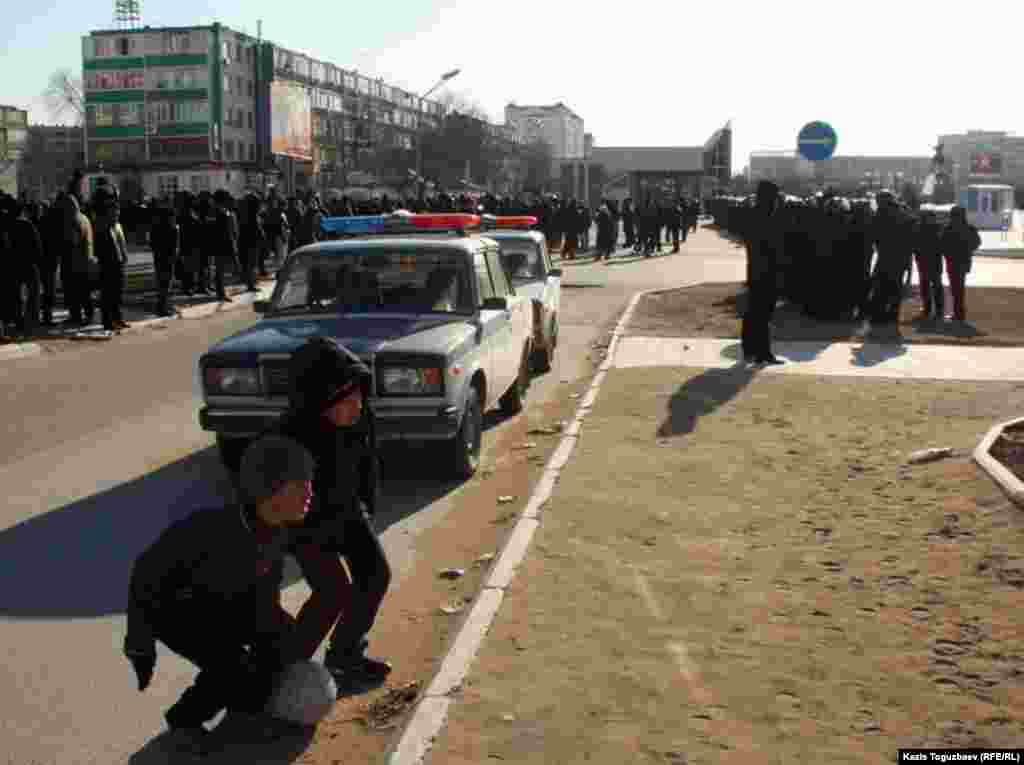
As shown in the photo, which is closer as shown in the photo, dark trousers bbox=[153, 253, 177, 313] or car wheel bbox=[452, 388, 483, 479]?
car wheel bbox=[452, 388, 483, 479]

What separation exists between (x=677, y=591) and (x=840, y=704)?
153 cm

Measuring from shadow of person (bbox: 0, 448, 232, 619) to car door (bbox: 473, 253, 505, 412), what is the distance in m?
2.03

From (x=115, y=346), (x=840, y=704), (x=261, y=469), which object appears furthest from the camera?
(x=115, y=346)

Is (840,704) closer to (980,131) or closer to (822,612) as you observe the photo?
(822,612)

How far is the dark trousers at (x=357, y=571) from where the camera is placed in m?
4.76

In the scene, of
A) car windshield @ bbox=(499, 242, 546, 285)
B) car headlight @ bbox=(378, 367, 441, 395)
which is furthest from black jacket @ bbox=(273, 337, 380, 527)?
car windshield @ bbox=(499, 242, 546, 285)

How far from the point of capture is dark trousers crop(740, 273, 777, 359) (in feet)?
46.1

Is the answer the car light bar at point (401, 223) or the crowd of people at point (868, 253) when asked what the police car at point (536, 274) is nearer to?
the car light bar at point (401, 223)

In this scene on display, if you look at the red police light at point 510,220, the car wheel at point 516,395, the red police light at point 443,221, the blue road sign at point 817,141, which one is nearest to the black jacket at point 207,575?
the red police light at point 443,221

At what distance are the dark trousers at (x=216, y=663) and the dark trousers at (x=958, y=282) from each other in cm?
1669

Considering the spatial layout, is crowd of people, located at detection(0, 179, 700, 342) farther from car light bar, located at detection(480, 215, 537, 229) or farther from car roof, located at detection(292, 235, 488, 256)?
car light bar, located at detection(480, 215, 537, 229)

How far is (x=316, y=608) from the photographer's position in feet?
15.6

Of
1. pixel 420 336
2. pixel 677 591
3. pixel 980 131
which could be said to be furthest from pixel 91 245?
pixel 980 131

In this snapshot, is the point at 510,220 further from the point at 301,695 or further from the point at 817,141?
the point at 301,695
